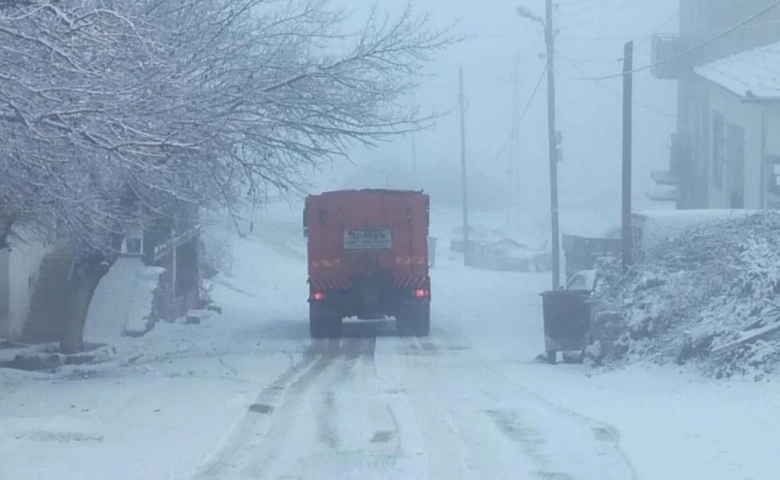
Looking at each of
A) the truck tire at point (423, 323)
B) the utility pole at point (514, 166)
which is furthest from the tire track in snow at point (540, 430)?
the utility pole at point (514, 166)

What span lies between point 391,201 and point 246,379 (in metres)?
8.54

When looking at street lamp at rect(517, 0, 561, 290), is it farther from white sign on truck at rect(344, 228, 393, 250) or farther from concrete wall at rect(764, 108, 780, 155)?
white sign on truck at rect(344, 228, 393, 250)

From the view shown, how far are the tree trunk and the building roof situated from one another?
54.7 ft

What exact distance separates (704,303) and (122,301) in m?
13.0

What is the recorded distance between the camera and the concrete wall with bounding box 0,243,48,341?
22422mm

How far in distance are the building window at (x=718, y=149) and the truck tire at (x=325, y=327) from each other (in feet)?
54.5

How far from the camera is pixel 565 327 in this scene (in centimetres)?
1789

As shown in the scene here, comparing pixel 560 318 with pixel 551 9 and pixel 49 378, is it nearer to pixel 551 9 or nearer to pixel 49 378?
pixel 49 378

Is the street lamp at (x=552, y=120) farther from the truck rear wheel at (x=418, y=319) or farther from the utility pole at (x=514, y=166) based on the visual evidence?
the utility pole at (x=514, y=166)

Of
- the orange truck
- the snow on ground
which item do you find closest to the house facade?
the orange truck

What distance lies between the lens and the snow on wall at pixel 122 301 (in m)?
23.4

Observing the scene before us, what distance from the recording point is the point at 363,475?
9.22 meters

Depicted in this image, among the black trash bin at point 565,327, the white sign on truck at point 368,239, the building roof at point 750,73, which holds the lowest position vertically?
the black trash bin at point 565,327

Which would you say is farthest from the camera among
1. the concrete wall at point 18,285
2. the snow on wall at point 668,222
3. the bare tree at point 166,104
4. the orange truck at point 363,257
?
the orange truck at point 363,257
